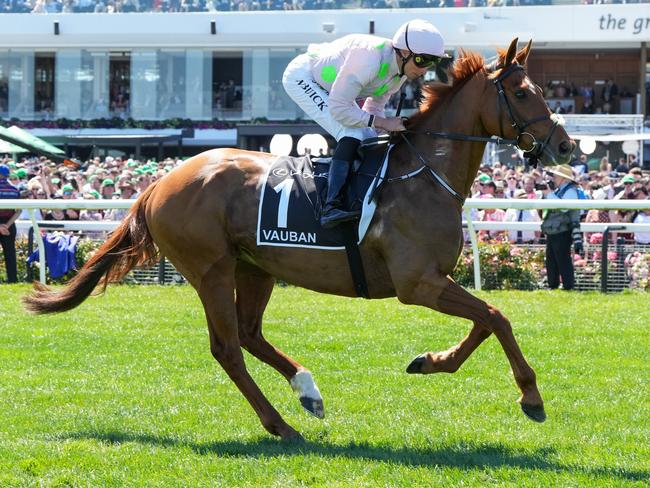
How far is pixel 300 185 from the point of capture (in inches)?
220

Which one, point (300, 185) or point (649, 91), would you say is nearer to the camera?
point (300, 185)

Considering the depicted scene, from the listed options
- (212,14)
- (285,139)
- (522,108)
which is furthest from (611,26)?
(522,108)

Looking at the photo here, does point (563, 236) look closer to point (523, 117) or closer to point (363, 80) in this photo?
point (523, 117)

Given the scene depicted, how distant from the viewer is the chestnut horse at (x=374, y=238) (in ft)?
17.0

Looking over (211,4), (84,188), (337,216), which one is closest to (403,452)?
(337,216)

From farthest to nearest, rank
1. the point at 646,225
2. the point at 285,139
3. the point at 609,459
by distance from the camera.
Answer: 1. the point at 285,139
2. the point at 646,225
3. the point at 609,459

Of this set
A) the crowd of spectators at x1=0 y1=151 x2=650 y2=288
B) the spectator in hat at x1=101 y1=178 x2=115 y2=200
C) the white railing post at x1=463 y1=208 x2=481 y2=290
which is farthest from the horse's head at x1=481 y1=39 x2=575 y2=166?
the spectator in hat at x1=101 y1=178 x2=115 y2=200

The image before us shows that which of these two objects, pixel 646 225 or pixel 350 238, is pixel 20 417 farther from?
pixel 646 225

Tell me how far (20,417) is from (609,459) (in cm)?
302

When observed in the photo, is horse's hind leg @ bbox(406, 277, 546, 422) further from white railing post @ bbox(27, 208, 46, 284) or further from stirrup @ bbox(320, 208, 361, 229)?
white railing post @ bbox(27, 208, 46, 284)

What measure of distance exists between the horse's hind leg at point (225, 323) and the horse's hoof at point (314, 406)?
0.85 feet

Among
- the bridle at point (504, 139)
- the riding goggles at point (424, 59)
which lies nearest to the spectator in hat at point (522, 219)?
the bridle at point (504, 139)

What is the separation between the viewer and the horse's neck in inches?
212

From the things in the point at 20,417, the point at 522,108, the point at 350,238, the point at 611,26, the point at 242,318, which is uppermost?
the point at 611,26
